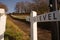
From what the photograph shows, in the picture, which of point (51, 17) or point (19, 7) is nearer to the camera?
point (51, 17)

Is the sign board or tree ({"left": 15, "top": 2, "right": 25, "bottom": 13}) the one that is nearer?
the sign board

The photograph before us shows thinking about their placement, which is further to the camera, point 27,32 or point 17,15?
point 17,15

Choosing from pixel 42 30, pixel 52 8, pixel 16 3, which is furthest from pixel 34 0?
pixel 52 8

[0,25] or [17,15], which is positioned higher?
[17,15]

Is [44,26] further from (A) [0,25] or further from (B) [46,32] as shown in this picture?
(A) [0,25]

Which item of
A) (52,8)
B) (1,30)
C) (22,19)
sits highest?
(22,19)

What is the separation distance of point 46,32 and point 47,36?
28 centimetres

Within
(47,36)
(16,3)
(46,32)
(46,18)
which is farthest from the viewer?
(16,3)

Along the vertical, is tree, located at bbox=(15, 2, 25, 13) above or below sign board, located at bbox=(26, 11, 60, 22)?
above

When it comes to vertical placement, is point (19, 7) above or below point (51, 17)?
above

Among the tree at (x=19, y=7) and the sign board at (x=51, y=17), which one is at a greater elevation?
the tree at (x=19, y=7)

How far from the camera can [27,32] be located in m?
3.97

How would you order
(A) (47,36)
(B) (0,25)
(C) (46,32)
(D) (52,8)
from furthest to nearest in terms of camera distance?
(C) (46,32)
(A) (47,36)
(D) (52,8)
(B) (0,25)

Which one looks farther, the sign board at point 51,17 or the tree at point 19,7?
the tree at point 19,7
